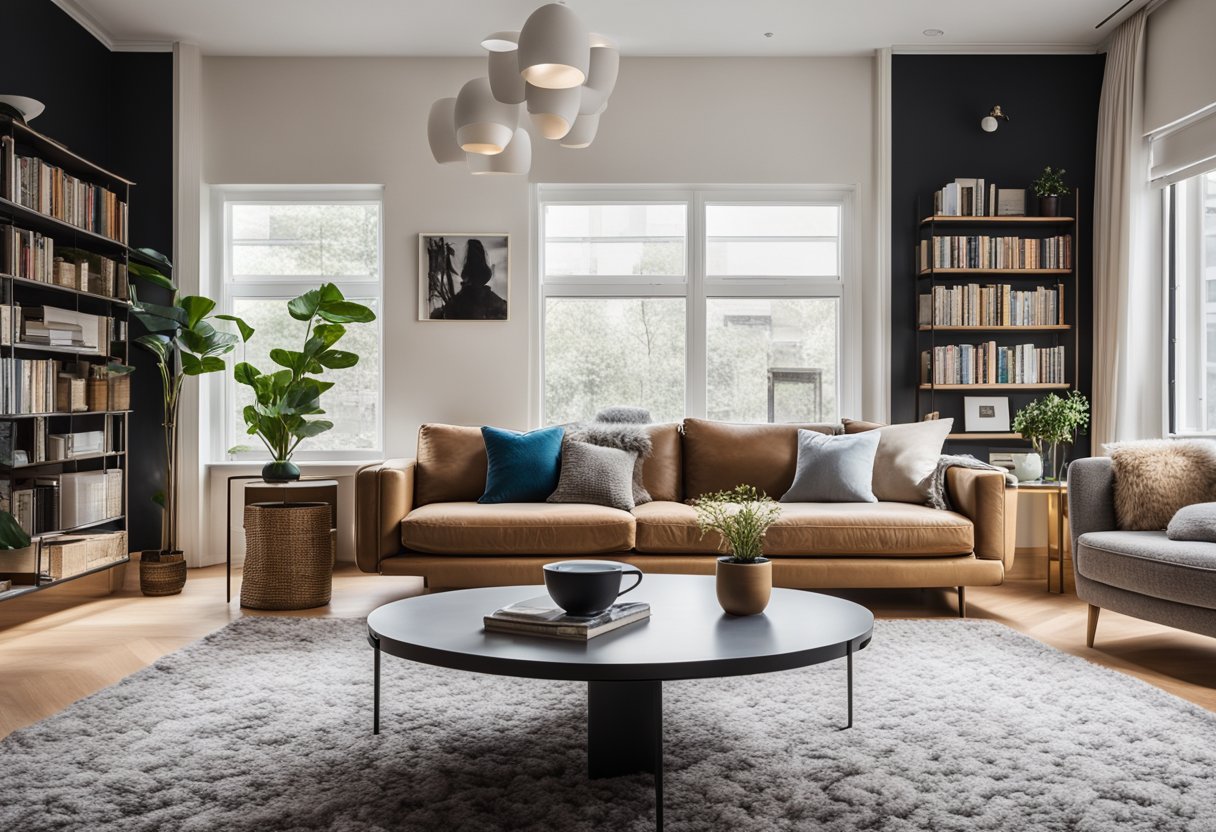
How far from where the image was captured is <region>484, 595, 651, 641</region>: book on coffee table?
2.07 m

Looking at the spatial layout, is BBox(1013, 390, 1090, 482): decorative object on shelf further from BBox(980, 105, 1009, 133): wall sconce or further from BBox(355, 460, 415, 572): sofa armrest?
BBox(355, 460, 415, 572): sofa armrest

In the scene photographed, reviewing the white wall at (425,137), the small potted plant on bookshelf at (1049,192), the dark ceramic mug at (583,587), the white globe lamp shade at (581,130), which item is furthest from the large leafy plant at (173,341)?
the small potted plant on bookshelf at (1049,192)

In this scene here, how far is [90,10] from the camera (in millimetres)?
4773

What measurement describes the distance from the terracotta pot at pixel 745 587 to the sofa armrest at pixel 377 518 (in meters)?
2.07

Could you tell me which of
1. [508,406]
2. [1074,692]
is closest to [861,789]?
[1074,692]

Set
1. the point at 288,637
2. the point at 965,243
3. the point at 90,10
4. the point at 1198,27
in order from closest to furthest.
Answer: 1. the point at 288,637
2. the point at 1198,27
3. the point at 90,10
4. the point at 965,243

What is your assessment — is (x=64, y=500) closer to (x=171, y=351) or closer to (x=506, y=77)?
(x=171, y=351)

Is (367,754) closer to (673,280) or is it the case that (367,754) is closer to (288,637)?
(288,637)

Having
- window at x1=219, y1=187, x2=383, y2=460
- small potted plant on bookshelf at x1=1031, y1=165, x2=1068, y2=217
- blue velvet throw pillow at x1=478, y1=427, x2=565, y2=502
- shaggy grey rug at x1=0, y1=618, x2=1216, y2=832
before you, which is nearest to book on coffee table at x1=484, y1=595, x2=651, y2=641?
shaggy grey rug at x1=0, y1=618, x2=1216, y2=832

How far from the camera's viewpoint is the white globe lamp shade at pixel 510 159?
344 cm

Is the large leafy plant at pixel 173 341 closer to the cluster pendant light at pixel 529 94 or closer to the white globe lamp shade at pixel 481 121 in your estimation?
the cluster pendant light at pixel 529 94

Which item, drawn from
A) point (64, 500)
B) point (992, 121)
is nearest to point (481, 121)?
point (64, 500)

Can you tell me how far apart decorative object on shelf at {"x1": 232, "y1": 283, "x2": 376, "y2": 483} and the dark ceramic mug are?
287cm

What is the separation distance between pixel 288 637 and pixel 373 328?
2.36 metres
